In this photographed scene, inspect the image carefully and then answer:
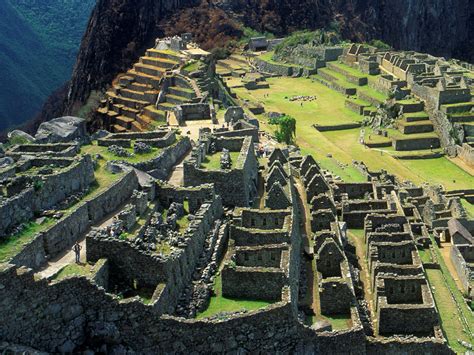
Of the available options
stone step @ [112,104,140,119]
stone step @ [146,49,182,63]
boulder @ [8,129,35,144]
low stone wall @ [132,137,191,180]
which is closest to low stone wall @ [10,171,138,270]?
low stone wall @ [132,137,191,180]

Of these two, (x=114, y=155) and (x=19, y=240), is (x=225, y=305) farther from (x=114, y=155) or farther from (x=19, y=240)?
(x=114, y=155)

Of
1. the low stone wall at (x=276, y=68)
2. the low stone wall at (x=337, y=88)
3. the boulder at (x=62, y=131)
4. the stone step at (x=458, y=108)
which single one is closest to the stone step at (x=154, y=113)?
the boulder at (x=62, y=131)

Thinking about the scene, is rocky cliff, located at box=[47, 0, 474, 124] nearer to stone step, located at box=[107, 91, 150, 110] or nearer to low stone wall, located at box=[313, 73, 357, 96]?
stone step, located at box=[107, 91, 150, 110]

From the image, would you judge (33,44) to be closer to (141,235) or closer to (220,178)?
(220,178)

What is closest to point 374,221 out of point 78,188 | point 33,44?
point 78,188

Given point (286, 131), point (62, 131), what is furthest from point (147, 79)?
point (62, 131)

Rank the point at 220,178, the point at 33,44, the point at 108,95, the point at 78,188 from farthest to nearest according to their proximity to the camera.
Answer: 1. the point at 33,44
2. the point at 108,95
3. the point at 220,178
4. the point at 78,188
